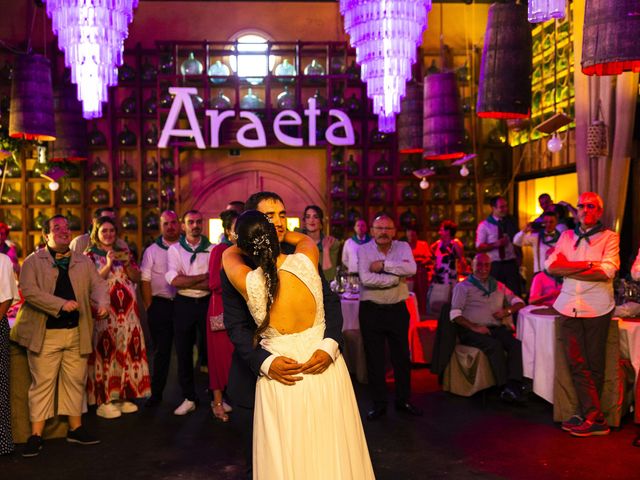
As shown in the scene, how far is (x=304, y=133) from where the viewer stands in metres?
11.0

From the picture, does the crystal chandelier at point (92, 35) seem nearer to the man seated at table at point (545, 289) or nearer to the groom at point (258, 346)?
the groom at point (258, 346)

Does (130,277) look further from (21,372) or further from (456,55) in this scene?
(456,55)

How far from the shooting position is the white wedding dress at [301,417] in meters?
2.67

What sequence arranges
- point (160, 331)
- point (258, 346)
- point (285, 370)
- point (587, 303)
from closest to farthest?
point (285, 370), point (258, 346), point (587, 303), point (160, 331)

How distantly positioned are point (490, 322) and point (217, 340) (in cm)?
208

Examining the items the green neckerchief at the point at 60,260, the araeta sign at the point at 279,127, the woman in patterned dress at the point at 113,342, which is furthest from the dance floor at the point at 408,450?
the araeta sign at the point at 279,127

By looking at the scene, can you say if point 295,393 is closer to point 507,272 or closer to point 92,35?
point 92,35

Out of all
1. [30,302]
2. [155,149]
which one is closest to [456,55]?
[155,149]

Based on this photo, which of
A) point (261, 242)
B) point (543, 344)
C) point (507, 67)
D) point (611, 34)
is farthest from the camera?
point (507, 67)

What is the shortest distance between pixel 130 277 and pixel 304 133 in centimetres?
582

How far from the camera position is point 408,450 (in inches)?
177

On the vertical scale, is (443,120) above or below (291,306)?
above

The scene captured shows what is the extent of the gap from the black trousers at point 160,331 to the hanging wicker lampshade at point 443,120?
273cm

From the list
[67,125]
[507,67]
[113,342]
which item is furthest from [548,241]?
[67,125]
